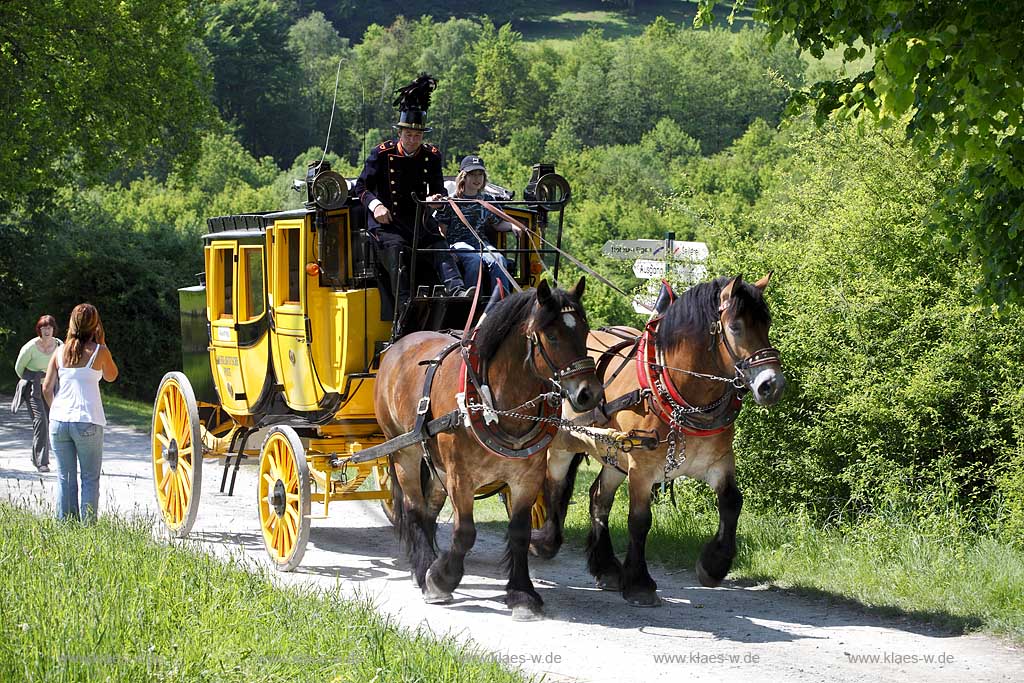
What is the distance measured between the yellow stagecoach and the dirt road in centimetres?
56

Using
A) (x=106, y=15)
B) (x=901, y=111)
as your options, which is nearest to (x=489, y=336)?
(x=901, y=111)

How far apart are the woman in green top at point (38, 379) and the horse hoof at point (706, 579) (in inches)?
313

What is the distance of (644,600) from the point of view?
7.66m

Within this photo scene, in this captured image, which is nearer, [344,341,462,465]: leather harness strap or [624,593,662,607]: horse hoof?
[344,341,462,465]: leather harness strap

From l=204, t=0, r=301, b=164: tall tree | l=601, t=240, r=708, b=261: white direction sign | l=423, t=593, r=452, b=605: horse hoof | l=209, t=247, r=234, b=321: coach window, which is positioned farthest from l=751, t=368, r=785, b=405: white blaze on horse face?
l=204, t=0, r=301, b=164: tall tree

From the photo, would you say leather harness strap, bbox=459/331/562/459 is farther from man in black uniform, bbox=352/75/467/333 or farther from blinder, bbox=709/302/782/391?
man in black uniform, bbox=352/75/467/333

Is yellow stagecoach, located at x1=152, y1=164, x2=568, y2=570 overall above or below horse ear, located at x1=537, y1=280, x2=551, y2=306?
below

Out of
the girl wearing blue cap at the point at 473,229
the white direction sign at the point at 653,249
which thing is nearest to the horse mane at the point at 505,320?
the girl wearing blue cap at the point at 473,229

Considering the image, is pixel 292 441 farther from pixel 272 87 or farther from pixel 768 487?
pixel 272 87

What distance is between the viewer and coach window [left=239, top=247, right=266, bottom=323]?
9.82 metres

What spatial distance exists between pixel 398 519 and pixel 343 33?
105500 mm

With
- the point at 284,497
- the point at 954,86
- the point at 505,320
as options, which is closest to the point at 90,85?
the point at 284,497

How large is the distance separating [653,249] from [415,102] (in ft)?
8.15

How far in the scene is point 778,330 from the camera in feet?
32.5
